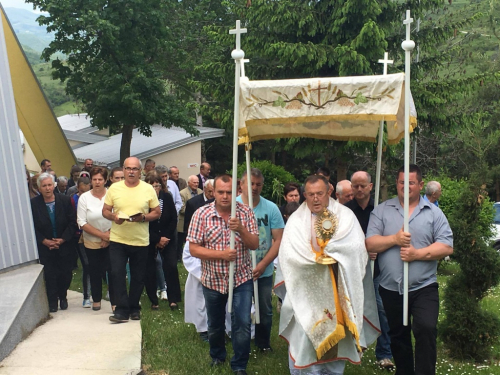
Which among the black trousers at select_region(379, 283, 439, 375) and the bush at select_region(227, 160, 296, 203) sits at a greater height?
the black trousers at select_region(379, 283, 439, 375)

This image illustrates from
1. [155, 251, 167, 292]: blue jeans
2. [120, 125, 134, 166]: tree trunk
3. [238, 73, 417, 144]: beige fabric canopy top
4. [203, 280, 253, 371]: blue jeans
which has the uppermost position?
[238, 73, 417, 144]: beige fabric canopy top

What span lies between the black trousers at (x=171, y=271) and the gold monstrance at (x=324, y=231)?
4.20 meters

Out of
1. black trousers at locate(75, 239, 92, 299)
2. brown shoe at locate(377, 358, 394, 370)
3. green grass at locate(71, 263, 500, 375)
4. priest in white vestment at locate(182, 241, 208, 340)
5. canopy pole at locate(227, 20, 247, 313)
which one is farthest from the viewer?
black trousers at locate(75, 239, 92, 299)

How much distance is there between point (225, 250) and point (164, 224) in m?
3.26

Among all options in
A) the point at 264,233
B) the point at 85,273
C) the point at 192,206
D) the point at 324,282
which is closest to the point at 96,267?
the point at 85,273

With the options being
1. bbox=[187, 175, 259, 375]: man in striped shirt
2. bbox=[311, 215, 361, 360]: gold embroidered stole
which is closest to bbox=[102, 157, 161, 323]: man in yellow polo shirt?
bbox=[187, 175, 259, 375]: man in striped shirt

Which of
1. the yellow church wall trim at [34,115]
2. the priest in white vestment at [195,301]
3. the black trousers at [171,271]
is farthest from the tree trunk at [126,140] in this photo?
the priest in white vestment at [195,301]

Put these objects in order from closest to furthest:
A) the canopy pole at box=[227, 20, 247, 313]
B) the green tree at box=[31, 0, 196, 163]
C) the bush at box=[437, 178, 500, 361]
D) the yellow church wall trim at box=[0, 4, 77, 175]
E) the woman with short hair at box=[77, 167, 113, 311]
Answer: the canopy pole at box=[227, 20, 247, 313], the bush at box=[437, 178, 500, 361], the woman with short hair at box=[77, 167, 113, 311], the yellow church wall trim at box=[0, 4, 77, 175], the green tree at box=[31, 0, 196, 163]

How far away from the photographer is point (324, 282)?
19.3 ft

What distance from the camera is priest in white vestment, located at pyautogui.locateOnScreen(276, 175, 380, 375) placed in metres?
5.78

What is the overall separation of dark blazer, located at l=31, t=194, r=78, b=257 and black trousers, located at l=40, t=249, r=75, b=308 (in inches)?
2.1

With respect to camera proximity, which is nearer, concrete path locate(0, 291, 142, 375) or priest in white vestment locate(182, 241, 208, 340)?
concrete path locate(0, 291, 142, 375)

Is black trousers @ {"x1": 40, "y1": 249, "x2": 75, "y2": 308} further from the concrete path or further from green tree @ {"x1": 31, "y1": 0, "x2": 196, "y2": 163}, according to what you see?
green tree @ {"x1": 31, "y1": 0, "x2": 196, "y2": 163}

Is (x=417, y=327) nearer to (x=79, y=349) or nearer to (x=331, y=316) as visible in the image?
(x=331, y=316)
